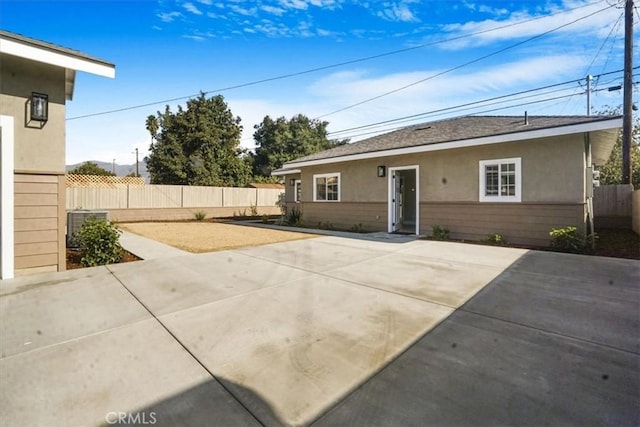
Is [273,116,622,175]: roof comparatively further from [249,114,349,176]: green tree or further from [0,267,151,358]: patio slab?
[249,114,349,176]: green tree

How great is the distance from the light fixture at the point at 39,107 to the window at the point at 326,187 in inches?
369

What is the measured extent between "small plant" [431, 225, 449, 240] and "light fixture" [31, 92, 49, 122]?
30.7ft

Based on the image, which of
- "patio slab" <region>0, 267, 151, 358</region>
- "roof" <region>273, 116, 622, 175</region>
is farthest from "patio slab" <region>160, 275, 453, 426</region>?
"roof" <region>273, 116, 622, 175</region>

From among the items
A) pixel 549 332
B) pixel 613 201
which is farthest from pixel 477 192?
pixel 549 332

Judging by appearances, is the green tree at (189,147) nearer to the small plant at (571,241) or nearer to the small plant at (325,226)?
the small plant at (325,226)

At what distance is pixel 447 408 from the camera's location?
188 cm

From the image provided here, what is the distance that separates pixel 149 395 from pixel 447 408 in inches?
75.5

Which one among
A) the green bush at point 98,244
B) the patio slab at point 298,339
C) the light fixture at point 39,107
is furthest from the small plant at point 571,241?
the light fixture at point 39,107

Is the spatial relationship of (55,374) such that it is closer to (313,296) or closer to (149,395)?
(149,395)

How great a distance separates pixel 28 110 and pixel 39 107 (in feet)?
0.49

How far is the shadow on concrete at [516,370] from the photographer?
72.0 inches

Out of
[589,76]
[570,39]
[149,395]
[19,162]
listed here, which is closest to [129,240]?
[19,162]

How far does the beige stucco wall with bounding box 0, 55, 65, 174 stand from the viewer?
15.6 ft

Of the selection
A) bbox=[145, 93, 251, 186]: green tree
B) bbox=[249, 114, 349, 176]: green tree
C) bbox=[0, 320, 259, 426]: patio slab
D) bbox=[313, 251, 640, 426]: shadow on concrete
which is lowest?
bbox=[0, 320, 259, 426]: patio slab
